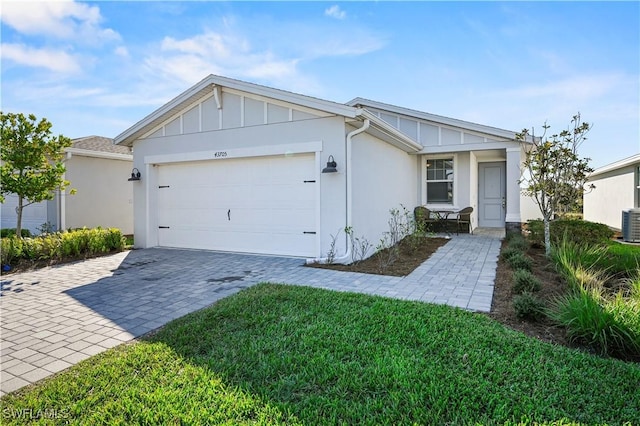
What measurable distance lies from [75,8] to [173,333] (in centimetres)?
660

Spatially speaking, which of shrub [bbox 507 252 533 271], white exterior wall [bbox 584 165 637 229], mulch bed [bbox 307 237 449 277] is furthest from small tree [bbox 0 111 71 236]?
white exterior wall [bbox 584 165 637 229]

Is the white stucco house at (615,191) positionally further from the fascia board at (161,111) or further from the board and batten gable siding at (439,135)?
the fascia board at (161,111)

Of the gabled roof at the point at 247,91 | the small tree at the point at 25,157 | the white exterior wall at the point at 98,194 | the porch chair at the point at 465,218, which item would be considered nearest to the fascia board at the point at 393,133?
the gabled roof at the point at 247,91

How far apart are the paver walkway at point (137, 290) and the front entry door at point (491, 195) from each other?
588 cm

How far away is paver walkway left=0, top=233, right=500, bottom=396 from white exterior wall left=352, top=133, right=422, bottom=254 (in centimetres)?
169

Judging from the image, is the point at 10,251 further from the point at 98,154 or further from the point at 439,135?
the point at 439,135

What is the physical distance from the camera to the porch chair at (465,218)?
12.2 meters

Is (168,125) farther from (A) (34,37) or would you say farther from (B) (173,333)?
(B) (173,333)

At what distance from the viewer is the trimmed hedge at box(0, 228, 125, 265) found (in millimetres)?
7898

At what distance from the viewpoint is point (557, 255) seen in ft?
22.7

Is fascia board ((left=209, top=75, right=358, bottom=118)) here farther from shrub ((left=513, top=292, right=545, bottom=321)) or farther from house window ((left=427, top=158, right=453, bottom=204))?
house window ((left=427, top=158, right=453, bottom=204))

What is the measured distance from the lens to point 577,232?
9.04 metres

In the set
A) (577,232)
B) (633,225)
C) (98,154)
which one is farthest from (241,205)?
(633,225)

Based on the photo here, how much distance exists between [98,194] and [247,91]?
26.8 feet
